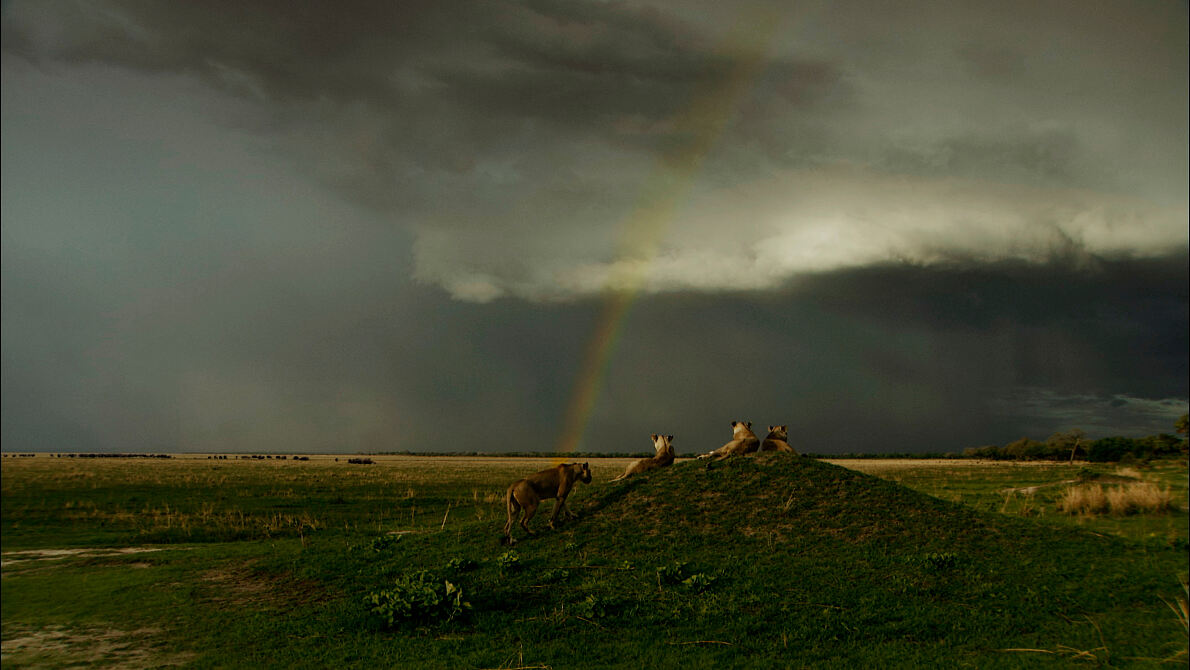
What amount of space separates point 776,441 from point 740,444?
1732 millimetres

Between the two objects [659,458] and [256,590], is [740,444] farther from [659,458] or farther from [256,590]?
[256,590]

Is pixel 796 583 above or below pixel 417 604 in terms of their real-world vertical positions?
above

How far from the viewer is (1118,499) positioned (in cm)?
1689

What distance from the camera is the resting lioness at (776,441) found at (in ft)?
74.9

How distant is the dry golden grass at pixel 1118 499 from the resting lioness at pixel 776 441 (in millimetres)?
9375

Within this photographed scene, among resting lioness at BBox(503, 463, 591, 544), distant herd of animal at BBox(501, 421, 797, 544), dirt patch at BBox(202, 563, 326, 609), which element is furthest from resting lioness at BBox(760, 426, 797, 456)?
dirt patch at BBox(202, 563, 326, 609)

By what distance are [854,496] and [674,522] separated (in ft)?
19.3

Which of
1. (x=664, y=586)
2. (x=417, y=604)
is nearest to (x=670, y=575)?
(x=664, y=586)

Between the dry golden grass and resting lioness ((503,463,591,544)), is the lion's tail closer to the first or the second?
resting lioness ((503,463,591,544))

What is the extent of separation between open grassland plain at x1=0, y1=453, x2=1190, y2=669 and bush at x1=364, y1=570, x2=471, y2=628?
1.7 inches

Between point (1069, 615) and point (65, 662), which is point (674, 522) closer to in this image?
point (1069, 615)

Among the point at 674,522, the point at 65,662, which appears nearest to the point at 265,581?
the point at 65,662

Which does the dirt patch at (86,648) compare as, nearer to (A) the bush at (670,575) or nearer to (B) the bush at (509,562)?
(B) the bush at (509,562)

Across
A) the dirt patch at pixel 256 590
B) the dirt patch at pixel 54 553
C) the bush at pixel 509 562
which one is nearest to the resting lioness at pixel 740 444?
the bush at pixel 509 562
